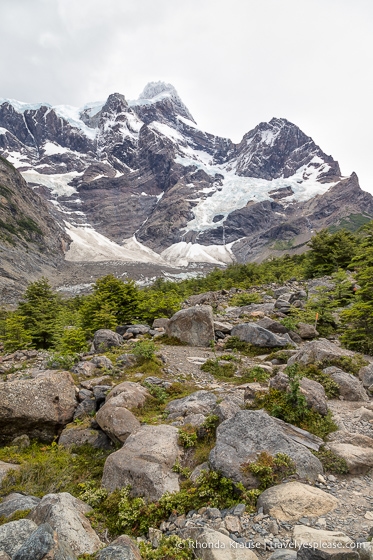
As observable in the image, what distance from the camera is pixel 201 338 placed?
15078 mm

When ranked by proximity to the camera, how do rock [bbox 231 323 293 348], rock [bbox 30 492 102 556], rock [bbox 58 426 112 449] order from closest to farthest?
rock [bbox 30 492 102 556], rock [bbox 58 426 112 449], rock [bbox 231 323 293 348]

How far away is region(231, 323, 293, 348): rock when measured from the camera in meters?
13.6

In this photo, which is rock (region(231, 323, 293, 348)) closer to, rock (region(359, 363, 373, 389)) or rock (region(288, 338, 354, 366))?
rock (region(288, 338, 354, 366))

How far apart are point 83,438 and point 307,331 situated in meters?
11.3

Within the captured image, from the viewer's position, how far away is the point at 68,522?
4402 millimetres

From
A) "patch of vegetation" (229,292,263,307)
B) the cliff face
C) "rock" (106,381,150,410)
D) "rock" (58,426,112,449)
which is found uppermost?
the cliff face

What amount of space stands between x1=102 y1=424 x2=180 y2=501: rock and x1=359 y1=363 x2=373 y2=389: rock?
6.25 m

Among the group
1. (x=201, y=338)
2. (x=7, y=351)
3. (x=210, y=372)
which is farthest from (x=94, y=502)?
(x=7, y=351)

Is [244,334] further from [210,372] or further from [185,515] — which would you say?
[185,515]

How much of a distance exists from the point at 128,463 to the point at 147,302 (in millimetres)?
14779

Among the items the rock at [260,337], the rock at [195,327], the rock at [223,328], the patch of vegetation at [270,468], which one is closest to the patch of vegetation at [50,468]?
the patch of vegetation at [270,468]

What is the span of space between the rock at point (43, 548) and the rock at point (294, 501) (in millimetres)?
2722

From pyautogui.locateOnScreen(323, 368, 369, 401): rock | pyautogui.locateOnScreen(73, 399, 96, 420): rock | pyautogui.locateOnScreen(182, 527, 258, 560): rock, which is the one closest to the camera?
pyautogui.locateOnScreen(182, 527, 258, 560): rock

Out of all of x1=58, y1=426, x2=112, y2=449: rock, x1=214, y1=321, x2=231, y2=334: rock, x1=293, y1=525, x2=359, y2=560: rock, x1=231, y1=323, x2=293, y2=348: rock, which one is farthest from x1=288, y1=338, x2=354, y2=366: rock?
x1=293, y1=525, x2=359, y2=560: rock
